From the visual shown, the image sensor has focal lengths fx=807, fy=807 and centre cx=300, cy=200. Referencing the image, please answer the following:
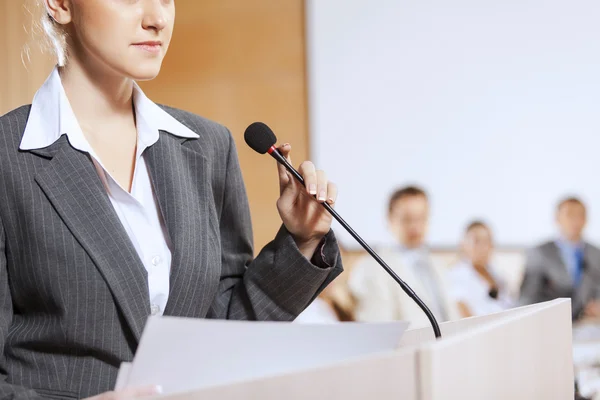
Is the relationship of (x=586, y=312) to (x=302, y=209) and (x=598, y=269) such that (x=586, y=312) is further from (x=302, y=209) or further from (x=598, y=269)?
(x=302, y=209)

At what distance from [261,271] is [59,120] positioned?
383 millimetres

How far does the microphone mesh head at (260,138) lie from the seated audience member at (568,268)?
13.2 ft

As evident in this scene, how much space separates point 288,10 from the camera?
609 centimetres

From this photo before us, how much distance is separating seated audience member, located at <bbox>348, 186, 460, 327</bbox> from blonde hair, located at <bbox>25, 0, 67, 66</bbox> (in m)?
3.32

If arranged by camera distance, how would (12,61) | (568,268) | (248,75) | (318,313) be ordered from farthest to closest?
(248,75), (568,268), (318,313), (12,61)

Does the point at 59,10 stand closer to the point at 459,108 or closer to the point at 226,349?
the point at 226,349

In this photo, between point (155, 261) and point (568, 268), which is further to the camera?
point (568, 268)

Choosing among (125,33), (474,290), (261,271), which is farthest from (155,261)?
(474,290)

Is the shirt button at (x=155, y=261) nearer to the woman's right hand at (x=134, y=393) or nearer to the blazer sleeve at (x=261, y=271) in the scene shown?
the blazer sleeve at (x=261, y=271)

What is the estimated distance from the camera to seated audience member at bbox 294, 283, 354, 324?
3.97 meters

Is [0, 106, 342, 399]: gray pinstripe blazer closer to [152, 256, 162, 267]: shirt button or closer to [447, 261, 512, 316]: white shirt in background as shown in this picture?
[152, 256, 162, 267]: shirt button

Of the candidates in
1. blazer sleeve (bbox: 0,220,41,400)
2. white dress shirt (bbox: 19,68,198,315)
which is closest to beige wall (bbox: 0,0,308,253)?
white dress shirt (bbox: 19,68,198,315)

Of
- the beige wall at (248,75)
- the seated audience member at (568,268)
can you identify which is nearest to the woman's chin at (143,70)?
the seated audience member at (568,268)

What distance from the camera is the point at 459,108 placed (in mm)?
5613
